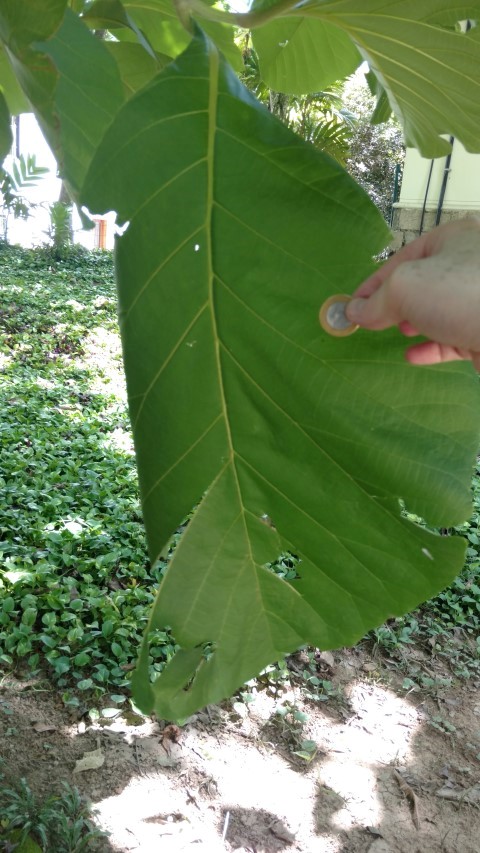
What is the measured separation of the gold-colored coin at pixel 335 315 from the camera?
2.41 ft

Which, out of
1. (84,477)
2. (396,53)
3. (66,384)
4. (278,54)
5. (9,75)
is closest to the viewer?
(396,53)

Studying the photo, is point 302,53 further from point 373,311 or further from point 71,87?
point 373,311

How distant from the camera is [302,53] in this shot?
1.44 metres

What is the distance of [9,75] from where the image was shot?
4.20ft

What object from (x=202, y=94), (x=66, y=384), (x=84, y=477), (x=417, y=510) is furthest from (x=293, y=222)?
(x=66, y=384)

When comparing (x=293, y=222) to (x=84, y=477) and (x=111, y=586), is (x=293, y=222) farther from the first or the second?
(x=84, y=477)

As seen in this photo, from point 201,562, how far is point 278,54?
100 centimetres

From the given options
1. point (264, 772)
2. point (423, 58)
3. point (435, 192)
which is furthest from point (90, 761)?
point (435, 192)

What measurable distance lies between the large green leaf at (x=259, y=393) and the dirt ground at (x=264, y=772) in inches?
58.0

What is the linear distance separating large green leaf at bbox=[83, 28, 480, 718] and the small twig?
1727mm

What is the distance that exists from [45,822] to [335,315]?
5.86 feet

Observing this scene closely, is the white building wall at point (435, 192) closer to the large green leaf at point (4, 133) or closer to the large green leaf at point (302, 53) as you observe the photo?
the large green leaf at point (302, 53)

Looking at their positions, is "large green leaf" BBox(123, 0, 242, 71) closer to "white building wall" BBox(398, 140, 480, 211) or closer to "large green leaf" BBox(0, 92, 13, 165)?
"large green leaf" BBox(0, 92, 13, 165)

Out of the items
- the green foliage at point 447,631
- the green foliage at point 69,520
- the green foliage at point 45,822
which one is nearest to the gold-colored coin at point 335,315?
the green foliage at point 69,520
